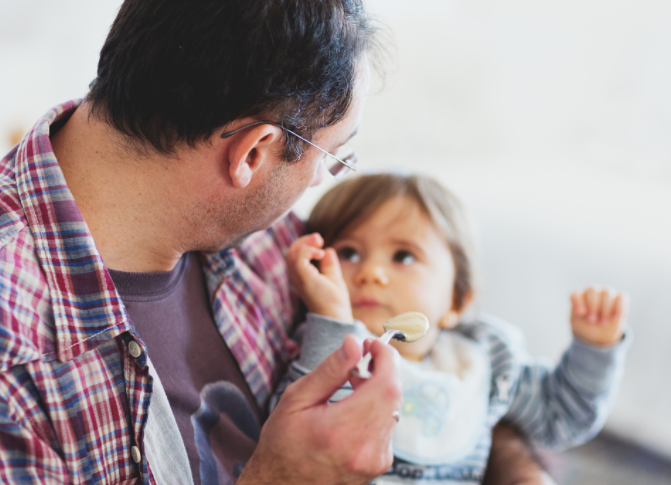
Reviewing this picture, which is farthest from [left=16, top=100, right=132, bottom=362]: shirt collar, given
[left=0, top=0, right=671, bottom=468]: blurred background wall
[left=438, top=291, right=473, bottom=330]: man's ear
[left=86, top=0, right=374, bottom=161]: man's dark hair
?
[left=0, top=0, right=671, bottom=468]: blurred background wall

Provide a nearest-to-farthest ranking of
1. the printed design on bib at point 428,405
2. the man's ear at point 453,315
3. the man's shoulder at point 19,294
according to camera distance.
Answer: the man's shoulder at point 19,294, the printed design on bib at point 428,405, the man's ear at point 453,315

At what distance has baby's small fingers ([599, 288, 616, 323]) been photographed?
1401mm

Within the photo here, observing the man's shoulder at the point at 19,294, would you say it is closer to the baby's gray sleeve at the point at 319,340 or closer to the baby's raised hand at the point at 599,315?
the baby's gray sleeve at the point at 319,340

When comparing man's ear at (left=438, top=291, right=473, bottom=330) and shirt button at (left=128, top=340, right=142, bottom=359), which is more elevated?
shirt button at (left=128, top=340, right=142, bottom=359)

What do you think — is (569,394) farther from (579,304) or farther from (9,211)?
(9,211)

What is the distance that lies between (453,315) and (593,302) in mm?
363

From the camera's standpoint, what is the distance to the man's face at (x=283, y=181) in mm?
1014

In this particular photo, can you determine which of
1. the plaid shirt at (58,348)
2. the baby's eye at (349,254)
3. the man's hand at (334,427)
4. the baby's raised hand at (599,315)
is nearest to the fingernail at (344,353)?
the man's hand at (334,427)

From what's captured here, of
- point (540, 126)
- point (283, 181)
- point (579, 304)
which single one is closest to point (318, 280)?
point (283, 181)

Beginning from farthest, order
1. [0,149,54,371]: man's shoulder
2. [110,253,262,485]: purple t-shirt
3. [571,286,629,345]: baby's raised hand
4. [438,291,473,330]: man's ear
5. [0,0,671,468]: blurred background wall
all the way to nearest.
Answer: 1. [0,0,671,468]: blurred background wall
2. [438,291,473,330]: man's ear
3. [571,286,629,345]: baby's raised hand
4. [110,253,262,485]: purple t-shirt
5. [0,149,54,371]: man's shoulder

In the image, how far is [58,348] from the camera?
2.64 ft

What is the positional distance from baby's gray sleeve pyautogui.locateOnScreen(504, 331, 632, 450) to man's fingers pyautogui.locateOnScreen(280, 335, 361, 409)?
34.7 inches

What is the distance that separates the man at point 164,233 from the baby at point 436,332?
0.28m

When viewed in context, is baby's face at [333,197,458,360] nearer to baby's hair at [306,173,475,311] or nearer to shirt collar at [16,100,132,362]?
baby's hair at [306,173,475,311]
